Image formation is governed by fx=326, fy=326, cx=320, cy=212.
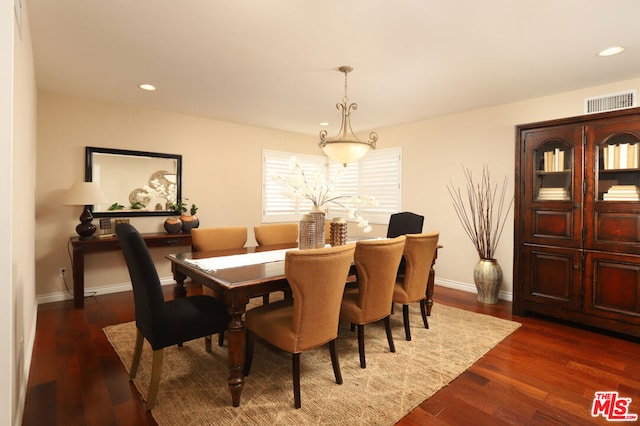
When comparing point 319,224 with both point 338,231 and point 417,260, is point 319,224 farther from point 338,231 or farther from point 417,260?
point 417,260

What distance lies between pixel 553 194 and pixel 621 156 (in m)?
0.59

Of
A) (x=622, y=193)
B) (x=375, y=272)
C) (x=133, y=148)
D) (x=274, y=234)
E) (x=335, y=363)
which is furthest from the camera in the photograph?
(x=133, y=148)

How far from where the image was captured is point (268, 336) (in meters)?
2.04

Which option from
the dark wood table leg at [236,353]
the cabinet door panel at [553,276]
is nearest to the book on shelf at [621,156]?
the cabinet door panel at [553,276]

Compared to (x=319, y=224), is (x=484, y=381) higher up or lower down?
lower down

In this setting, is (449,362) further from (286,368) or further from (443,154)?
(443,154)

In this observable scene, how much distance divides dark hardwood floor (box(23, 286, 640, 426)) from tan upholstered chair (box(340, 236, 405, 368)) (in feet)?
2.11

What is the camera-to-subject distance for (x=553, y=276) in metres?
3.24

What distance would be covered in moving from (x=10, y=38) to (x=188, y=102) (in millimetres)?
2793

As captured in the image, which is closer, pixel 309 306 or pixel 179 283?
pixel 309 306

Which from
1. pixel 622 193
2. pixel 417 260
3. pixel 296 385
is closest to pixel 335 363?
pixel 296 385

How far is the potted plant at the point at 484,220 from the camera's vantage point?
3.86m

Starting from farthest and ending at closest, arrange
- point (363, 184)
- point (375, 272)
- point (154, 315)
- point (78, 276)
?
point (363, 184) → point (78, 276) → point (375, 272) → point (154, 315)

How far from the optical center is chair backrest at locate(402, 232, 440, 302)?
273 cm
